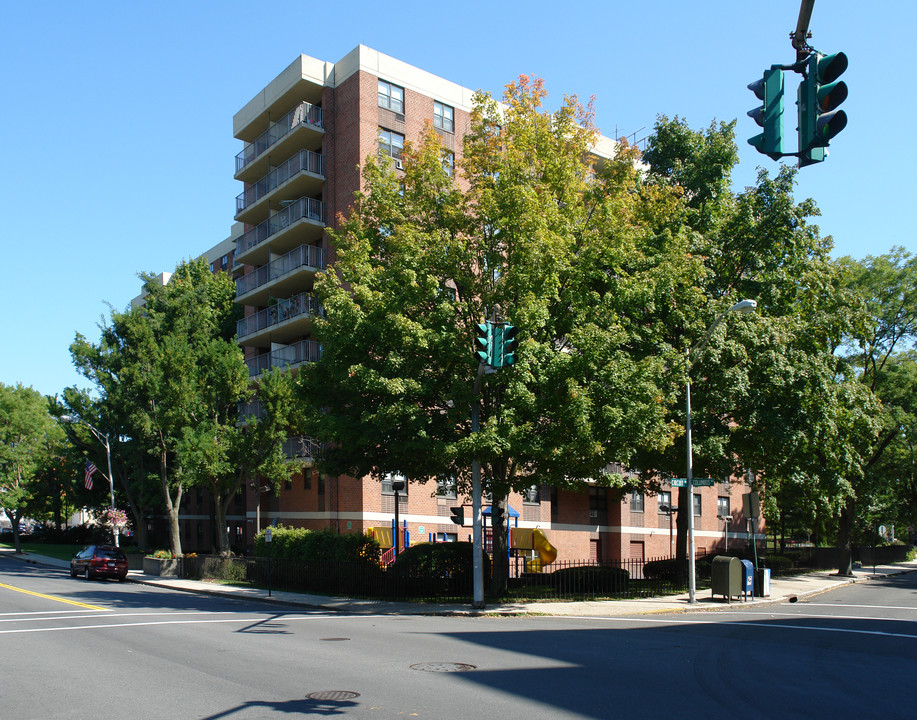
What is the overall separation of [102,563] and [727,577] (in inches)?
1054

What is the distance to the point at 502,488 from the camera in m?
21.0

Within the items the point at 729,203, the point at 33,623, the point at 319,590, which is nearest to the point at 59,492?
the point at 319,590

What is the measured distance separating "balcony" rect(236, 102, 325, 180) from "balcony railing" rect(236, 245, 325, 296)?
237 inches

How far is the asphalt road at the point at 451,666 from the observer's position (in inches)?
324

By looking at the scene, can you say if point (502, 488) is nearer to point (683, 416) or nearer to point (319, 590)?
point (683, 416)

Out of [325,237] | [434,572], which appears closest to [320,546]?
[434,572]

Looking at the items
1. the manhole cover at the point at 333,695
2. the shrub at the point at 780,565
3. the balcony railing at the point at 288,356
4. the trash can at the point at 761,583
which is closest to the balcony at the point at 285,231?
the balcony railing at the point at 288,356

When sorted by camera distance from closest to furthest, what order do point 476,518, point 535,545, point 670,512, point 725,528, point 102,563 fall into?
point 476,518, point 670,512, point 102,563, point 535,545, point 725,528

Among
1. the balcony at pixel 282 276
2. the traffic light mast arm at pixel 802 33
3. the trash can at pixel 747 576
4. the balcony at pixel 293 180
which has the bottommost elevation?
the trash can at pixel 747 576

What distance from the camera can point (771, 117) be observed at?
272 inches

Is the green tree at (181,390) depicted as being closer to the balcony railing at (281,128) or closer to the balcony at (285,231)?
the balcony at (285,231)

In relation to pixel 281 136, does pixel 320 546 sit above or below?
below

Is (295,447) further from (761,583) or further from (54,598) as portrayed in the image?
(761,583)

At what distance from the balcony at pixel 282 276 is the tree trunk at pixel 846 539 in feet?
98.5
